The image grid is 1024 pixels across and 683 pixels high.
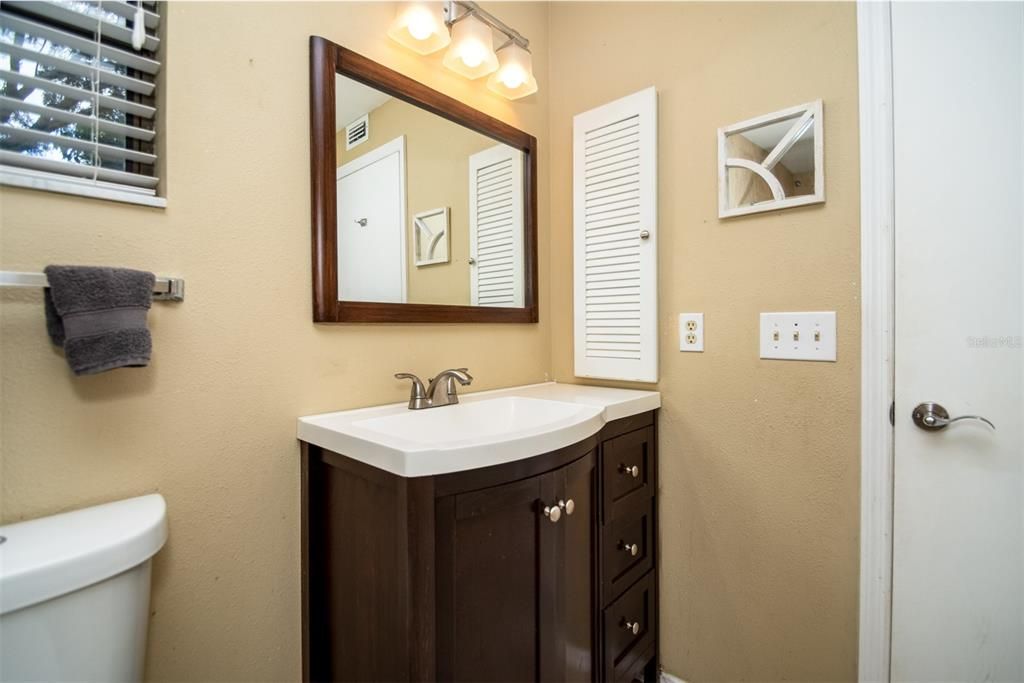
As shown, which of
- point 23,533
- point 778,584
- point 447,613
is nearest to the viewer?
point 23,533

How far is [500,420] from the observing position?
1308mm

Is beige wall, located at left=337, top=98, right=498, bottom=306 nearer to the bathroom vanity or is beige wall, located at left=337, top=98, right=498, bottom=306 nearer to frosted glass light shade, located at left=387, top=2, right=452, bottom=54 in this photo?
frosted glass light shade, located at left=387, top=2, right=452, bottom=54

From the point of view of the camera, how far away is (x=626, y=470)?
1219mm

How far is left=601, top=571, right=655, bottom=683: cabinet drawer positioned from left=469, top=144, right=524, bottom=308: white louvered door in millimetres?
947

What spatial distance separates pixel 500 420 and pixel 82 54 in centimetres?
118

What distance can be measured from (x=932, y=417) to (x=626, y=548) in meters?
0.77

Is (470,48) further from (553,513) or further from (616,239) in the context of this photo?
(553,513)

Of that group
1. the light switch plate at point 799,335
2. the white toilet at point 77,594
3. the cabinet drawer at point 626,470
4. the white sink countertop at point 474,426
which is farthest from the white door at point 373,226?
the light switch plate at point 799,335

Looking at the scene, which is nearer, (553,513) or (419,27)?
(553,513)

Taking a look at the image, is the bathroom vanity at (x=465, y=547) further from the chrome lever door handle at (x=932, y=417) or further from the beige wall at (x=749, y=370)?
the chrome lever door handle at (x=932, y=417)

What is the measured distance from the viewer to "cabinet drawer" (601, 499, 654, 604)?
1139mm

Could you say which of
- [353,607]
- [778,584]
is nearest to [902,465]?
[778,584]

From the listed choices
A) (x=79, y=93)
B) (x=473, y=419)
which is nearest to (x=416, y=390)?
(x=473, y=419)

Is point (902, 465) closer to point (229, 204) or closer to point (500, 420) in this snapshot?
point (500, 420)
